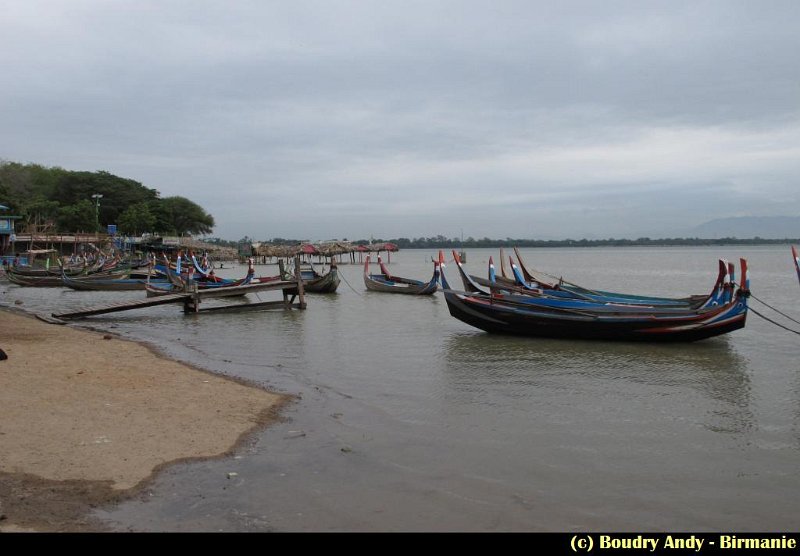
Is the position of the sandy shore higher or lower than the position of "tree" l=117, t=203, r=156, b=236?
lower

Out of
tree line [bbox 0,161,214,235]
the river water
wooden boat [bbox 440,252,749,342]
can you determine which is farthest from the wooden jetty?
tree line [bbox 0,161,214,235]

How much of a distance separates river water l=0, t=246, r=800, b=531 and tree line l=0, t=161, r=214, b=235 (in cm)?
5055

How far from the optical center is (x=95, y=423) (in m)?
6.26

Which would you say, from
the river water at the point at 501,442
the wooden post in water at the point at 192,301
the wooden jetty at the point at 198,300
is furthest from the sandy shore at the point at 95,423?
the wooden post in water at the point at 192,301

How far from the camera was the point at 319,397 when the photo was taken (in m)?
8.38

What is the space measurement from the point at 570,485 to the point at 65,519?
3900mm

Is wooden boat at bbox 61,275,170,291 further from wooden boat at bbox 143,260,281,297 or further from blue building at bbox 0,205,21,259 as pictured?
blue building at bbox 0,205,21,259

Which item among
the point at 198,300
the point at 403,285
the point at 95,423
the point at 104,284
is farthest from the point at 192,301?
the point at 95,423

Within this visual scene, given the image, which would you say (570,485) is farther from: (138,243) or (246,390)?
(138,243)

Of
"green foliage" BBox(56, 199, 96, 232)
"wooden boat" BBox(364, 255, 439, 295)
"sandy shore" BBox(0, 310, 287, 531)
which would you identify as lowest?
"sandy shore" BBox(0, 310, 287, 531)

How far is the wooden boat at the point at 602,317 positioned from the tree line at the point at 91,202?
50322 millimetres

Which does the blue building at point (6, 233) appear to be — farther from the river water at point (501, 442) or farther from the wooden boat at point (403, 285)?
the river water at point (501, 442)

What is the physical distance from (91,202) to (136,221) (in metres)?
5.99

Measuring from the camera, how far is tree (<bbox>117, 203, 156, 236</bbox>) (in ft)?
204
